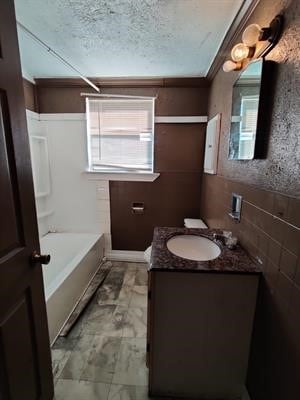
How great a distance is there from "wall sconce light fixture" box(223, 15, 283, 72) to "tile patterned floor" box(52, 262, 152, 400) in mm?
2087

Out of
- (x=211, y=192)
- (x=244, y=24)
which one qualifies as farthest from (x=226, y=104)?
(x=211, y=192)

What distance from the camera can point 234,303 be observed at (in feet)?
3.65

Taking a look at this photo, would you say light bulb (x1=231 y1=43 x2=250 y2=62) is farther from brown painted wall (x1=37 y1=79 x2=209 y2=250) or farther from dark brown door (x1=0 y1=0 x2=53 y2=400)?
brown painted wall (x1=37 y1=79 x2=209 y2=250)

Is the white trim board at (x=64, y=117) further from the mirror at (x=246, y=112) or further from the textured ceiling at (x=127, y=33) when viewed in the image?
the mirror at (x=246, y=112)

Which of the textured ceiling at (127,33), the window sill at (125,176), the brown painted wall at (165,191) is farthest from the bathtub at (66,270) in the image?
the textured ceiling at (127,33)

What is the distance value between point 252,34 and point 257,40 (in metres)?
0.04

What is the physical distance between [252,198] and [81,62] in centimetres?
212

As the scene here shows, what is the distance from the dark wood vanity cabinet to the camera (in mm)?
1104

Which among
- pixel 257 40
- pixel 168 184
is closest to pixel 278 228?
pixel 257 40

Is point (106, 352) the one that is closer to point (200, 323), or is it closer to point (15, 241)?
point (200, 323)

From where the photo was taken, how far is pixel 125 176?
2725mm

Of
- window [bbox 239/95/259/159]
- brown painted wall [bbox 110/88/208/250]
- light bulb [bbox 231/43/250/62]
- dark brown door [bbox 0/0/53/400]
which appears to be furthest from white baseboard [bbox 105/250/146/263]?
light bulb [bbox 231/43/250/62]

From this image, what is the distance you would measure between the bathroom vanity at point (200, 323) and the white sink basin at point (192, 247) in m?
0.25

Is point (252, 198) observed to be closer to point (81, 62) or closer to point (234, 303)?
point (234, 303)
